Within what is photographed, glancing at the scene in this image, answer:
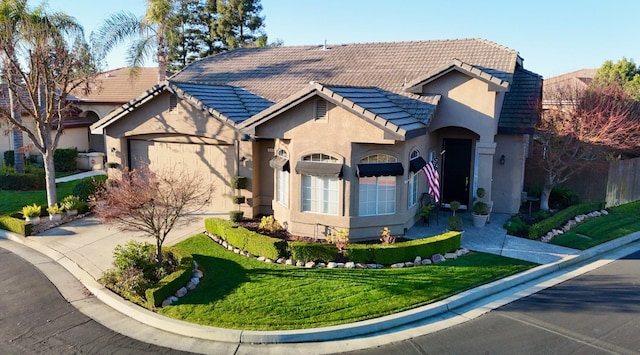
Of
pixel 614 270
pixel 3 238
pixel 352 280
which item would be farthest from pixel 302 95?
pixel 3 238

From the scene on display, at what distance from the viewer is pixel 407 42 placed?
23281 millimetres

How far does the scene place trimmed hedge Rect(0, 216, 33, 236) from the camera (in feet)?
53.5

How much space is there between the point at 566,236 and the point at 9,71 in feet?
66.0

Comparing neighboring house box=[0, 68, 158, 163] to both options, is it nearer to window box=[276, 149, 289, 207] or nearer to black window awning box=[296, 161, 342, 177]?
window box=[276, 149, 289, 207]

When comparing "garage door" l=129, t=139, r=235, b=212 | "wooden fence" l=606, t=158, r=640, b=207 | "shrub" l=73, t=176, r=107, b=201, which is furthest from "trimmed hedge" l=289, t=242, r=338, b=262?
"wooden fence" l=606, t=158, r=640, b=207

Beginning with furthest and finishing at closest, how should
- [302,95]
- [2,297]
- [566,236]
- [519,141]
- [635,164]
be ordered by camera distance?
[635,164] < [519,141] < [566,236] < [302,95] < [2,297]

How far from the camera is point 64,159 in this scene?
27578 mm

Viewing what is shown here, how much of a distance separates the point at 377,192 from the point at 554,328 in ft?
21.5

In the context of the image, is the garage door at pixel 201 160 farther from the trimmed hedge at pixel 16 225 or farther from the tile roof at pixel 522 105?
the tile roof at pixel 522 105

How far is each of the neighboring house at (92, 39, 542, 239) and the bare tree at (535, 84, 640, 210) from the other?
0.92m

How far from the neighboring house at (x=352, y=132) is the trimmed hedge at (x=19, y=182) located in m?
5.42

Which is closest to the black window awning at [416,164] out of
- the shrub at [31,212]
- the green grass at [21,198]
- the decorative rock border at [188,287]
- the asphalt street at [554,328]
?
the asphalt street at [554,328]

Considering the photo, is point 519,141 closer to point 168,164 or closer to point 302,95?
point 302,95

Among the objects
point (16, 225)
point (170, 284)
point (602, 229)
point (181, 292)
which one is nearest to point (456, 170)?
point (602, 229)
